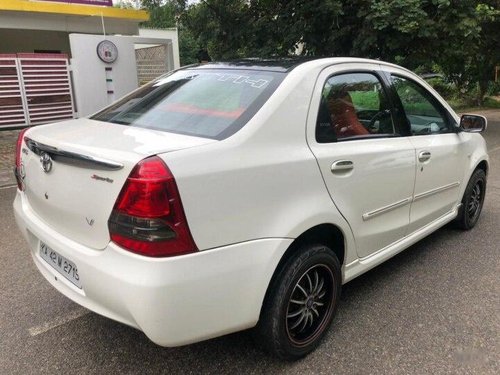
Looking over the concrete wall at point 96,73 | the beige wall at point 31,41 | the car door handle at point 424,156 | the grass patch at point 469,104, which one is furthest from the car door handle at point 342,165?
the grass patch at point 469,104

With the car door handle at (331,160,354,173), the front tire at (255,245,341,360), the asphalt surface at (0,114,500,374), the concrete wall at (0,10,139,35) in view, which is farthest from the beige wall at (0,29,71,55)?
the front tire at (255,245,341,360)

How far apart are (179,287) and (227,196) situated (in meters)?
0.45

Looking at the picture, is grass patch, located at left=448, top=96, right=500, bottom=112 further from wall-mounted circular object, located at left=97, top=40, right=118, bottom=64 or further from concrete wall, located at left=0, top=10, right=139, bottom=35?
wall-mounted circular object, located at left=97, top=40, right=118, bottom=64

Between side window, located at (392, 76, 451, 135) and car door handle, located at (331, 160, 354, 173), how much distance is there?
983mm

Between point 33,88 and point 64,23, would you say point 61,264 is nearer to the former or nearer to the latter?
point 33,88

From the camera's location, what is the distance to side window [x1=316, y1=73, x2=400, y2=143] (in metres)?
2.70

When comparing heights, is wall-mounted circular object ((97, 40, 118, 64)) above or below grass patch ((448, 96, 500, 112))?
above

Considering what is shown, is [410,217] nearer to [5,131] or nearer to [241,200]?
[241,200]

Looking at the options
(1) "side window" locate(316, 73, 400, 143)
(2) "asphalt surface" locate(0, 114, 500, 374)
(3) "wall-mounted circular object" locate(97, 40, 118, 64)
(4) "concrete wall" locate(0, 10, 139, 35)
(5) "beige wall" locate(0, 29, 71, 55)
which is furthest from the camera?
(5) "beige wall" locate(0, 29, 71, 55)

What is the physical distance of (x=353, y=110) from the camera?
3.03 metres

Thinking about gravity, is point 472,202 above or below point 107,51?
below

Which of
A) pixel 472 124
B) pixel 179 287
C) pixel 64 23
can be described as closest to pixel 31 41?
pixel 64 23

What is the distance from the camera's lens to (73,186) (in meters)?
2.20

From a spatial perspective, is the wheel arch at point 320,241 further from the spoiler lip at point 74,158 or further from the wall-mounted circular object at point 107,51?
the wall-mounted circular object at point 107,51
